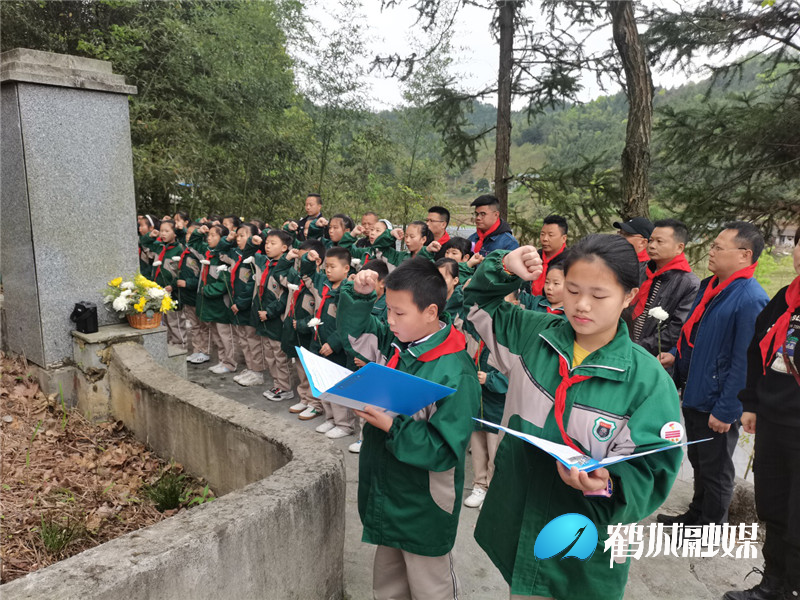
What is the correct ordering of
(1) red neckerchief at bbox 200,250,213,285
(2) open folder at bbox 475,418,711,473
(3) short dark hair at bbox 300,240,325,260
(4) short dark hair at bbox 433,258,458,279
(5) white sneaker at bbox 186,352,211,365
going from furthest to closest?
(5) white sneaker at bbox 186,352,211,365, (1) red neckerchief at bbox 200,250,213,285, (3) short dark hair at bbox 300,240,325,260, (4) short dark hair at bbox 433,258,458,279, (2) open folder at bbox 475,418,711,473

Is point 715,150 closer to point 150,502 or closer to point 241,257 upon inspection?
point 241,257

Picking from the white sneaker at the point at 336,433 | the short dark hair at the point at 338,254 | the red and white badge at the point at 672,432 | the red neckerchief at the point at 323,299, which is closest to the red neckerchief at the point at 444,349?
the red and white badge at the point at 672,432

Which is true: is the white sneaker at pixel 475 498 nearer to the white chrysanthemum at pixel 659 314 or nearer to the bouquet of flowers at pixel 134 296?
the white chrysanthemum at pixel 659 314

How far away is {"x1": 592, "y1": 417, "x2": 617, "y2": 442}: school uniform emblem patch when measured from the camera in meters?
1.60

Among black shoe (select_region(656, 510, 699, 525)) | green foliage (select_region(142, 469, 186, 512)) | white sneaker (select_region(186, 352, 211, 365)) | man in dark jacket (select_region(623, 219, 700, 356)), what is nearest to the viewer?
green foliage (select_region(142, 469, 186, 512))

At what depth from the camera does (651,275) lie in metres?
4.02

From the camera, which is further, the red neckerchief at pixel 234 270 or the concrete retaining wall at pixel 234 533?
the red neckerchief at pixel 234 270

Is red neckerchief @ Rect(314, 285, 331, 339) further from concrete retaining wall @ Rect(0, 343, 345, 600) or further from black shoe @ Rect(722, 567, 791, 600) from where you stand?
black shoe @ Rect(722, 567, 791, 600)

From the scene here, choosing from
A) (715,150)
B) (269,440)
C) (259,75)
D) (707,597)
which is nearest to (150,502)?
(269,440)

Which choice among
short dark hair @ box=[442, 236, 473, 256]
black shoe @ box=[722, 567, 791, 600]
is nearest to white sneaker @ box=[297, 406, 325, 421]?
short dark hair @ box=[442, 236, 473, 256]

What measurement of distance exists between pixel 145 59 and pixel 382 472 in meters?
9.12

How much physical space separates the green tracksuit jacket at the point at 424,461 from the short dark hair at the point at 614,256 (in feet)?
2.09

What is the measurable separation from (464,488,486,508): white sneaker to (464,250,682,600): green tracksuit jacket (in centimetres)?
171

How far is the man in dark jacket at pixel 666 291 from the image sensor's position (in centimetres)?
378
